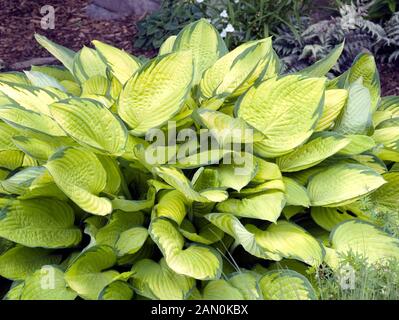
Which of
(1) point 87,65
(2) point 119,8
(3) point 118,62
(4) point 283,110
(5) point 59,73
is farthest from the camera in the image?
(2) point 119,8

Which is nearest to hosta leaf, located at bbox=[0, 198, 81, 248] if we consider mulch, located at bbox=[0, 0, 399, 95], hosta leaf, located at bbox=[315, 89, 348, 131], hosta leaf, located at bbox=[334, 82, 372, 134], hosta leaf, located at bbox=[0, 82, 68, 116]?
hosta leaf, located at bbox=[0, 82, 68, 116]

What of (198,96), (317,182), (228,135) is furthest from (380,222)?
(198,96)

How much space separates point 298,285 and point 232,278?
8.3 inches

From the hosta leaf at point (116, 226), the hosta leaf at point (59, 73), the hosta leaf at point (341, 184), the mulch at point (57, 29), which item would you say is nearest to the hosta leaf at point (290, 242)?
the hosta leaf at point (341, 184)

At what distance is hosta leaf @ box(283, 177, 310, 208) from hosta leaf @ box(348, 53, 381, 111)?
2.19 ft

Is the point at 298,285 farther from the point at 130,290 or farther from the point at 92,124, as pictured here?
the point at 92,124

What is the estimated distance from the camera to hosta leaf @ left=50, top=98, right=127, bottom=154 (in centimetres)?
206

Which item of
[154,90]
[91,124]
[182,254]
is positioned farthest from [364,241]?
[91,124]

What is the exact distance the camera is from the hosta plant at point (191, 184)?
6.68 ft

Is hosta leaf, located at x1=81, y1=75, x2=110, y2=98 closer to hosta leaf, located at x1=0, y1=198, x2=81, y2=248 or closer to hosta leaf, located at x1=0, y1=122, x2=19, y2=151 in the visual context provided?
hosta leaf, located at x1=0, y1=122, x2=19, y2=151

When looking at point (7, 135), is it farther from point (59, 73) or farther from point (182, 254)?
point (182, 254)

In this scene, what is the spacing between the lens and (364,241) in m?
2.12

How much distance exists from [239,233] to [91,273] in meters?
0.46

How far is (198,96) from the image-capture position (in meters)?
2.43
